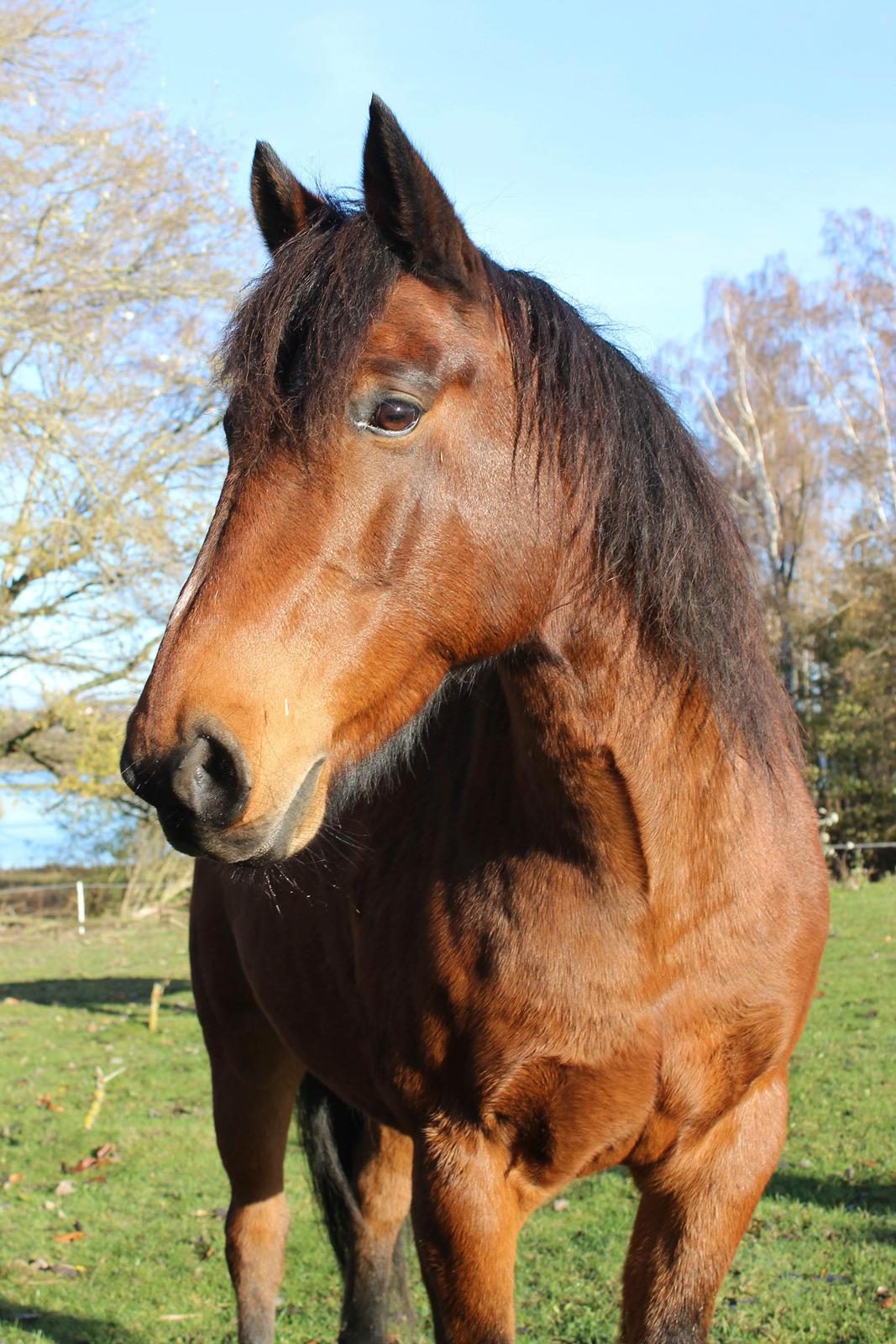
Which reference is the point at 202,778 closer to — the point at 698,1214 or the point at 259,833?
the point at 259,833

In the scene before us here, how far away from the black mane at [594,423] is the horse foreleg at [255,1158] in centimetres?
239

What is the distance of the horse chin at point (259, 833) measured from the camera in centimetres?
162

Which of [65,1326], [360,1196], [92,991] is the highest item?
[360,1196]

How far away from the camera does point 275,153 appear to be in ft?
7.10

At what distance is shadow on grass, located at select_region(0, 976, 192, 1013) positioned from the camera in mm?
11977

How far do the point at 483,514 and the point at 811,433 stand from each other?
28183mm

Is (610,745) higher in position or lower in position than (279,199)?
lower

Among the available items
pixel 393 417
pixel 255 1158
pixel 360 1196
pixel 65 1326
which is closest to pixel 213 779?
pixel 393 417

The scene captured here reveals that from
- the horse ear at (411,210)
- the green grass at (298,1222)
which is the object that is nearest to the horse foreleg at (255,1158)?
the green grass at (298,1222)

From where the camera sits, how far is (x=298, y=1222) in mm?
5508

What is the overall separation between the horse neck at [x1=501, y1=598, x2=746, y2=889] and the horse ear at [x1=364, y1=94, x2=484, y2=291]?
673 millimetres

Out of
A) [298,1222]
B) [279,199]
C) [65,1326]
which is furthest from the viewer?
[298,1222]

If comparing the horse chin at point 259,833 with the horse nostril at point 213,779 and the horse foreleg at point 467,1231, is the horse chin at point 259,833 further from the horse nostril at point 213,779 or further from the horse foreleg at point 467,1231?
the horse foreleg at point 467,1231

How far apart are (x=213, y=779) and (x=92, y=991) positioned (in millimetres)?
12309
